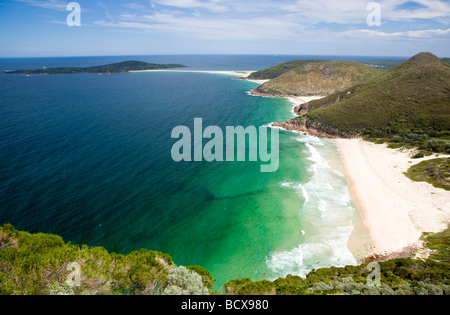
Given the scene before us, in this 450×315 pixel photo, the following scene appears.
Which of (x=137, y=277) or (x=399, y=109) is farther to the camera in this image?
(x=399, y=109)

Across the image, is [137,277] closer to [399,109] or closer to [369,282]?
[369,282]

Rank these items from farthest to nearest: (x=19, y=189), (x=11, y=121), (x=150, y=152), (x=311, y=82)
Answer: (x=311, y=82)
(x=11, y=121)
(x=150, y=152)
(x=19, y=189)

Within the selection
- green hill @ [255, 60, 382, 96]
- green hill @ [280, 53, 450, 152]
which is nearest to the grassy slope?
green hill @ [280, 53, 450, 152]

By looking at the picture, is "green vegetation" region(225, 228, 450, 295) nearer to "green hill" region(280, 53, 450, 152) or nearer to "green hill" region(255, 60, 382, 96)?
"green hill" region(280, 53, 450, 152)

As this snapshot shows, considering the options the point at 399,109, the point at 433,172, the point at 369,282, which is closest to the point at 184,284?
the point at 369,282

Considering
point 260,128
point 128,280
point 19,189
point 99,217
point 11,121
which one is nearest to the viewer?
point 128,280
